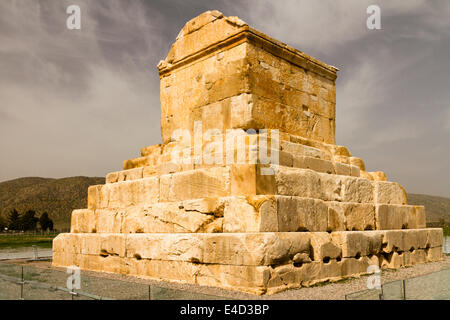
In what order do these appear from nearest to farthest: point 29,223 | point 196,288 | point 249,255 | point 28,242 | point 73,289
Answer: point 73,289 < point 249,255 < point 196,288 < point 28,242 < point 29,223

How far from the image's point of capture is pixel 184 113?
849 centimetres

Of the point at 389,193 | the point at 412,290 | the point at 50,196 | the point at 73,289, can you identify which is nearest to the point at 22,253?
the point at 73,289

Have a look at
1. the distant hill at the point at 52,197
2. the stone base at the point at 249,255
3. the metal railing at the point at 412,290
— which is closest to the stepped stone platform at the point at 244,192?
the stone base at the point at 249,255

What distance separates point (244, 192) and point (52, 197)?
69956 mm

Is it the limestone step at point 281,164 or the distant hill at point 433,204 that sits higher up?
the limestone step at point 281,164

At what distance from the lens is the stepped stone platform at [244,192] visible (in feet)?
19.6

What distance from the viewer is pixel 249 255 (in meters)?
5.57

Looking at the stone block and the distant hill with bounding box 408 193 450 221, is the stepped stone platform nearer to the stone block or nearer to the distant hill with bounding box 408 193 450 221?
the stone block

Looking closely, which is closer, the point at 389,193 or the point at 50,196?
the point at 389,193

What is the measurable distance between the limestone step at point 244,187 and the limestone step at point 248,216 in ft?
0.55

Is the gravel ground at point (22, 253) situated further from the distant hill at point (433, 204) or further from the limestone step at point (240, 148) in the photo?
the distant hill at point (433, 204)

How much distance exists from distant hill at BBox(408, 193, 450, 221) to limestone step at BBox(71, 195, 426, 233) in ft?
244

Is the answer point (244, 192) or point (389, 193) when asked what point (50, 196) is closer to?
point (389, 193)
